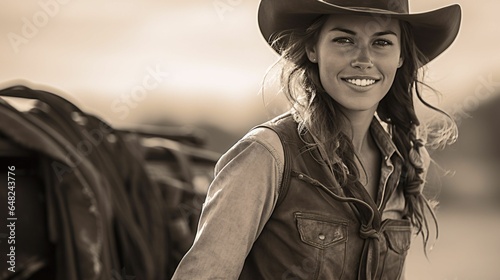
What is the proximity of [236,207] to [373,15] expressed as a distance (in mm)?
533

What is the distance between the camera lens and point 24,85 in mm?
2287

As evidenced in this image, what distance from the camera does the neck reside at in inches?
75.9

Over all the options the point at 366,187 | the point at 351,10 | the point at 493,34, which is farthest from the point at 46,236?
the point at 493,34

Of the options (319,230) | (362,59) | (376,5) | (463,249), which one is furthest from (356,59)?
(463,249)

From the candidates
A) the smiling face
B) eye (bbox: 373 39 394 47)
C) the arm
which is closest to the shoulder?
the arm

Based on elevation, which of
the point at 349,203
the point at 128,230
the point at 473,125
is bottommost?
the point at 473,125

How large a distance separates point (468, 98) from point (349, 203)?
95cm

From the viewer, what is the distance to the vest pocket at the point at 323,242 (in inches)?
69.1

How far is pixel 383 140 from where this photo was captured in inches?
79.9

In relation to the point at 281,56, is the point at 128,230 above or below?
below

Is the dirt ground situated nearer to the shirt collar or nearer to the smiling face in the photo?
the shirt collar

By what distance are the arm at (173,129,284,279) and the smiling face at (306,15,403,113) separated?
0.23 metres

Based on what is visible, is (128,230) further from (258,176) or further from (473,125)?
(473,125)

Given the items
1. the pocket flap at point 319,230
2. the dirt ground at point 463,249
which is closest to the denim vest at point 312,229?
the pocket flap at point 319,230
